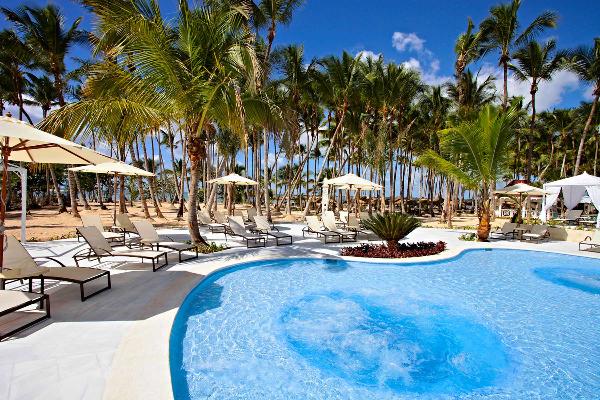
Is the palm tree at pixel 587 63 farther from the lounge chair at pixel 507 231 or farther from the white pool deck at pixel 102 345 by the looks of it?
the white pool deck at pixel 102 345

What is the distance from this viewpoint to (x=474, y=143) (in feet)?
41.5

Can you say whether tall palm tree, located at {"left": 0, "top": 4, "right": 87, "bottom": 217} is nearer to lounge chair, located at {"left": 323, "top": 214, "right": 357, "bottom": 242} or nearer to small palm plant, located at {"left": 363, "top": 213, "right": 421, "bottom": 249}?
lounge chair, located at {"left": 323, "top": 214, "right": 357, "bottom": 242}

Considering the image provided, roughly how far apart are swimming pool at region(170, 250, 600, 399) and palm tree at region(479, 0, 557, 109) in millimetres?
17284

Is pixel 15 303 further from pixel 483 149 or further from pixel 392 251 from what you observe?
pixel 483 149

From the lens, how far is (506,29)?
18.9 m

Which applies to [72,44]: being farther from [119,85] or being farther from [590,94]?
[590,94]

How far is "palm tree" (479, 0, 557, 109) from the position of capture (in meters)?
18.1

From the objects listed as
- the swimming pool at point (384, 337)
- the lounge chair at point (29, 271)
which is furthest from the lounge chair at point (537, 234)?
the lounge chair at point (29, 271)

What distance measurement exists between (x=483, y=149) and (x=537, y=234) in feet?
15.2

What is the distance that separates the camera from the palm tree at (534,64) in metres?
19.9

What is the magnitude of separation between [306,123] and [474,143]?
1840 centimetres

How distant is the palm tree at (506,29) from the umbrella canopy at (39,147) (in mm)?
22184

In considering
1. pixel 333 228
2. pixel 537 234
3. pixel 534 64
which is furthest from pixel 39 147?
pixel 534 64

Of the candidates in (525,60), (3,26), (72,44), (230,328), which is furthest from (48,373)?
(525,60)
